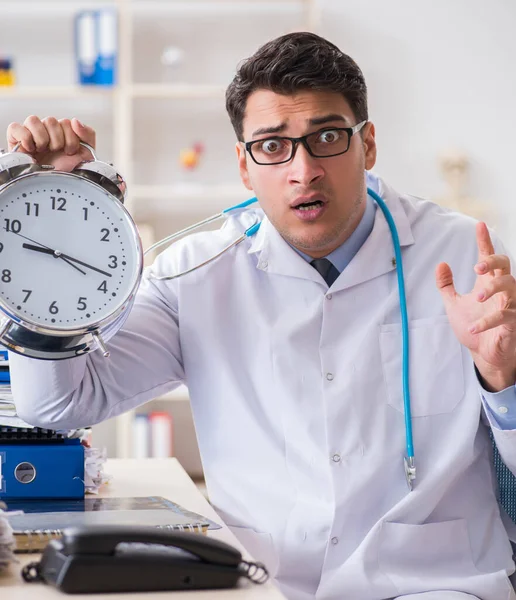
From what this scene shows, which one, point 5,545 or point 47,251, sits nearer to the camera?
point 5,545

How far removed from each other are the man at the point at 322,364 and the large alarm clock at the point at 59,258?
0.14 m

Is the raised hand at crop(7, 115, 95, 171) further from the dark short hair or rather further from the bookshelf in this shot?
the bookshelf

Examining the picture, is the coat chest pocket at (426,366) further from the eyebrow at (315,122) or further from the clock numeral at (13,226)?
the clock numeral at (13,226)

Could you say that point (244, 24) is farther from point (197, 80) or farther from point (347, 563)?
point (347, 563)

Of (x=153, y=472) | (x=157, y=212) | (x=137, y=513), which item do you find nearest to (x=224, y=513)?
(x=153, y=472)

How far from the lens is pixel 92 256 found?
123 centimetres

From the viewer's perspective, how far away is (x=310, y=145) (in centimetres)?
161

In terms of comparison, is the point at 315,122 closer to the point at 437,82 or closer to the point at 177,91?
the point at 177,91

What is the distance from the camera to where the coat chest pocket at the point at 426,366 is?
1544 millimetres

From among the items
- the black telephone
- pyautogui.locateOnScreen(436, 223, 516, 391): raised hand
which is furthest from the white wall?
the black telephone

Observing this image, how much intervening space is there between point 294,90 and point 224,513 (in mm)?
767

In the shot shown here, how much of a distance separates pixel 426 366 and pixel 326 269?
26cm

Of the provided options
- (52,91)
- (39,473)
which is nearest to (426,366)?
(39,473)

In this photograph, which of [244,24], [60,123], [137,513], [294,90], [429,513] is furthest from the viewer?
[244,24]
